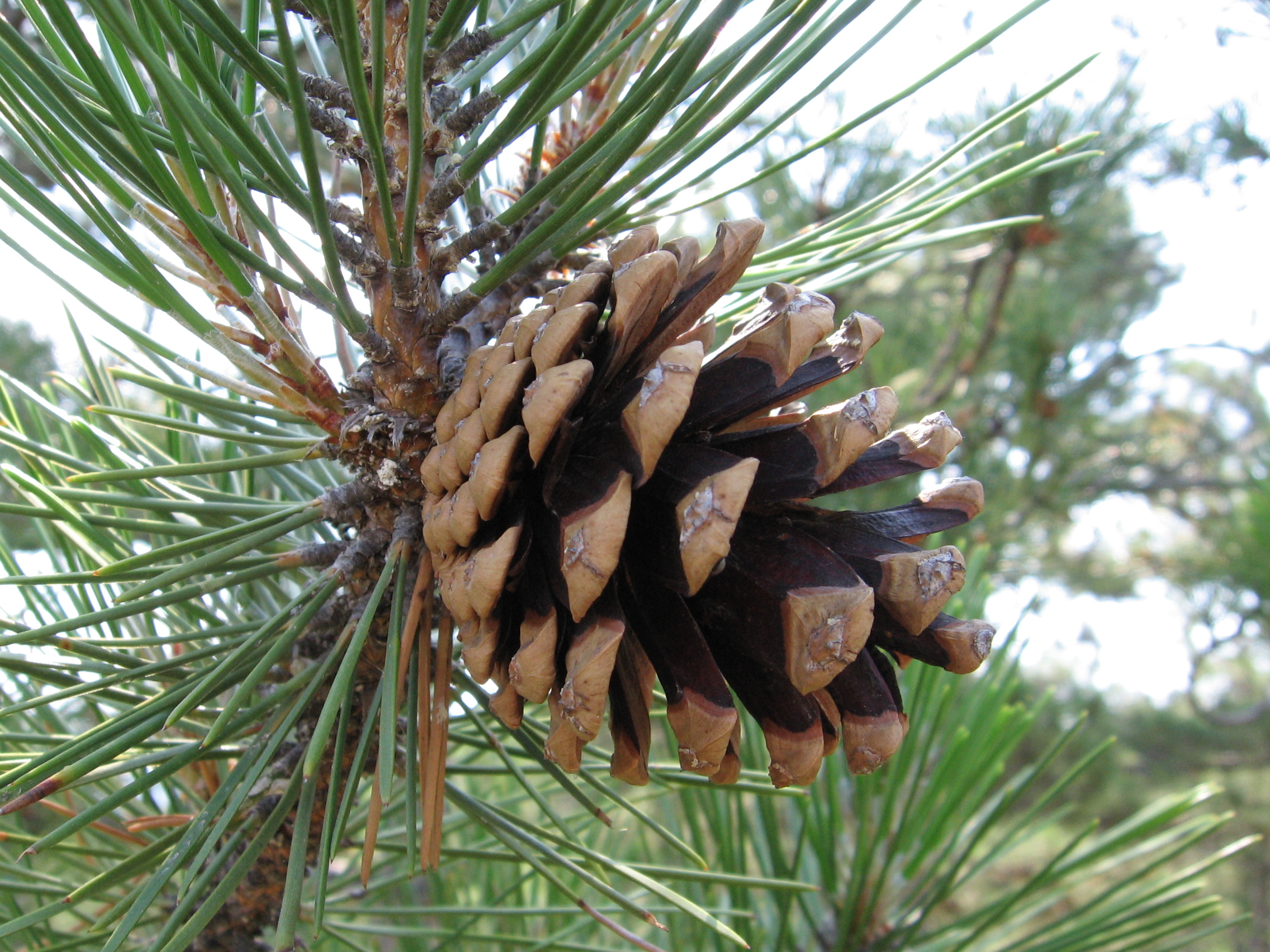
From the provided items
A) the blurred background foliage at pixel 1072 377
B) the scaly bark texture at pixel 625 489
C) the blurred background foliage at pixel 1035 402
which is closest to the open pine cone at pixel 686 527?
the scaly bark texture at pixel 625 489

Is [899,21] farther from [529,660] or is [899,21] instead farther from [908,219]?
[529,660]

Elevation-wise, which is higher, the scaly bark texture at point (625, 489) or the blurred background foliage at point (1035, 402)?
the scaly bark texture at point (625, 489)

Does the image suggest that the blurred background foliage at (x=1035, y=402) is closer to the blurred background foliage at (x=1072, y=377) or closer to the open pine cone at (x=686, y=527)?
the blurred background foliage at (x=1072, y=377)

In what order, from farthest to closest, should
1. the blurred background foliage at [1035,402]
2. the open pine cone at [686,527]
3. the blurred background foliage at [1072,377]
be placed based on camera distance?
1. the blurred background foliage at [1072,377]
2. the blurred background foliage at [1035,402]
3. the open pine cone at [686,527]

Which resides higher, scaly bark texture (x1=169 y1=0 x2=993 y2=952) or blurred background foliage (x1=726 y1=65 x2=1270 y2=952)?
scaly bark texture (x1=169 y1=0 x2=993 y2=952)

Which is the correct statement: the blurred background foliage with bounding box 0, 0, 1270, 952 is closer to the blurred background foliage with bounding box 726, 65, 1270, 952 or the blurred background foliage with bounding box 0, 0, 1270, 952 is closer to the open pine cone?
the blurred background foliage with bounding box 726, 65, 1270, 952

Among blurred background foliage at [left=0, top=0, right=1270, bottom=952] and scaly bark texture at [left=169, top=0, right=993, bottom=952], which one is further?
blurred background foliage at [left=0, top=0, right=1270, bottom=952]

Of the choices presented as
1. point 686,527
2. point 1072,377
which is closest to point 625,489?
point 686,527

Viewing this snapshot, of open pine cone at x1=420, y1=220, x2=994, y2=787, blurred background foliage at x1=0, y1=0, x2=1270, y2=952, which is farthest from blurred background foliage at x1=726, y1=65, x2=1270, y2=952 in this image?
open pine cone at x1=420, y1=220, x2=994, y2=787

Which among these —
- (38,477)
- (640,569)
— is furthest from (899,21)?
(38,477)

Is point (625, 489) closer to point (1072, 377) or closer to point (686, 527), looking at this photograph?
point (686, 527)
